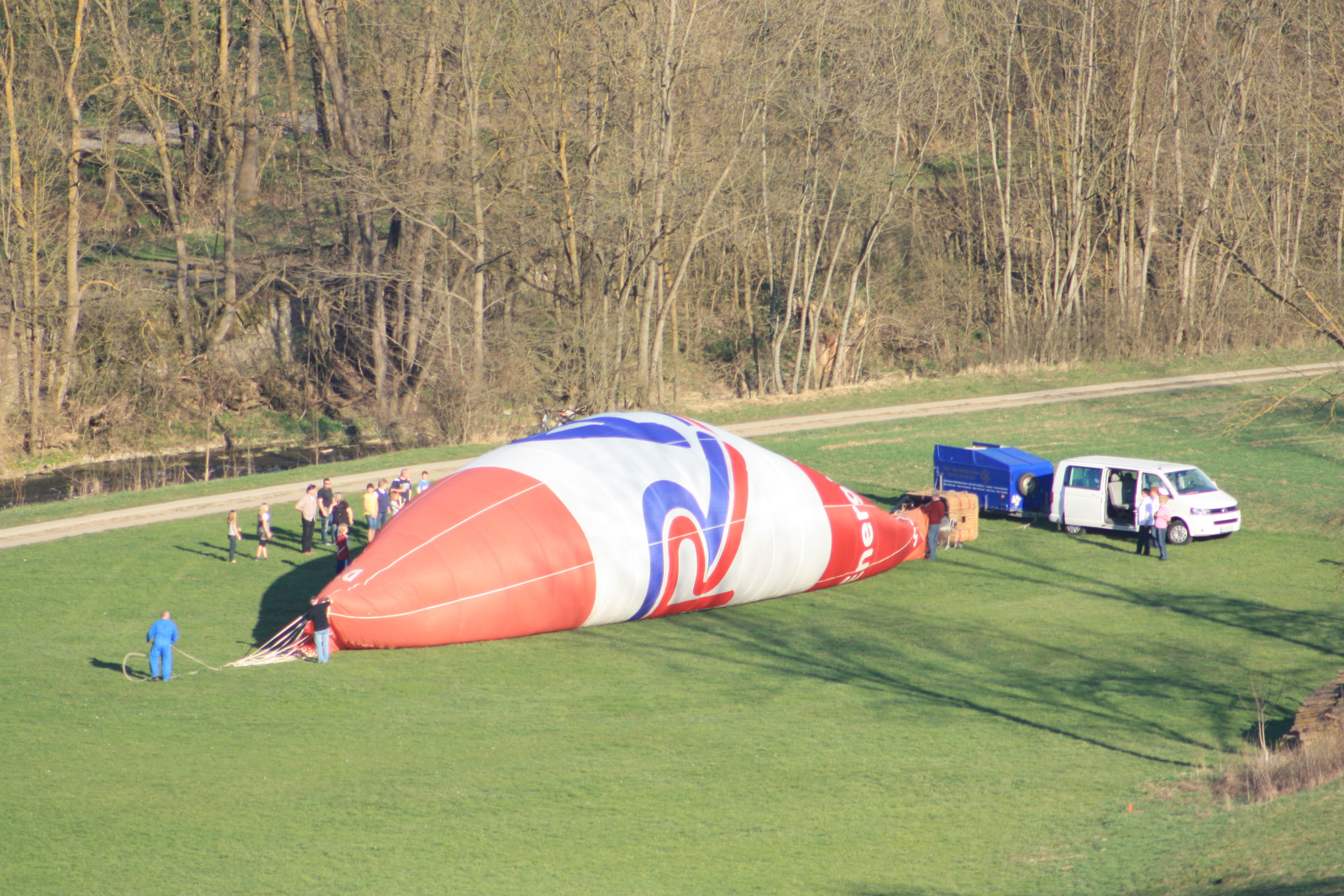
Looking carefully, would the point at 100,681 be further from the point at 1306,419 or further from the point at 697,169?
the point at 1306,419

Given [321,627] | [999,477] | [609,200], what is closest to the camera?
[321,627]

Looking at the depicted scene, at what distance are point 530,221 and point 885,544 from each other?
77.1 feet

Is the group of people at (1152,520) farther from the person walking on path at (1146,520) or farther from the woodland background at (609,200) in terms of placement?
the woodland background at (609,200)

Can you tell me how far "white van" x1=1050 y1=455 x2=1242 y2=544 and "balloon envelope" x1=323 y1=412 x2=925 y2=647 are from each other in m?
6.08

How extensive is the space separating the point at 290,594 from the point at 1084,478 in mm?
15609

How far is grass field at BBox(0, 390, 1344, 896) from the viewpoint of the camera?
11719mm

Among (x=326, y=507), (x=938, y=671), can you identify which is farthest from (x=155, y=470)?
(x=938, y=671)

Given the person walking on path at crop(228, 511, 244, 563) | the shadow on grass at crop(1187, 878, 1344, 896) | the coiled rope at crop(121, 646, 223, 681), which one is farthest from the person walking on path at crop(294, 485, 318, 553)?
the shadow on grass at crop(1187, 878, 1344, 896)

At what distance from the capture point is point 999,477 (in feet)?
88.4

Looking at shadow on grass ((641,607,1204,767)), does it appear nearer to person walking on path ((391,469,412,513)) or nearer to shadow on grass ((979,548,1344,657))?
shadow on grass ((979,548,1344,657))

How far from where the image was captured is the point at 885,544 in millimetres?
23031

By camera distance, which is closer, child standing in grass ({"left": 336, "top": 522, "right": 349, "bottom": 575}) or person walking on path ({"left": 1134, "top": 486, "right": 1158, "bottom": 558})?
child standing in grass ({"left": 336, "top": 522, "right": 349, "bottom": 575})

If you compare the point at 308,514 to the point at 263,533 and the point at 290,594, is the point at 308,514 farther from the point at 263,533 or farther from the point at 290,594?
the point at 290,594

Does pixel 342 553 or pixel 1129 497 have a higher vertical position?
pixel 1129 497
